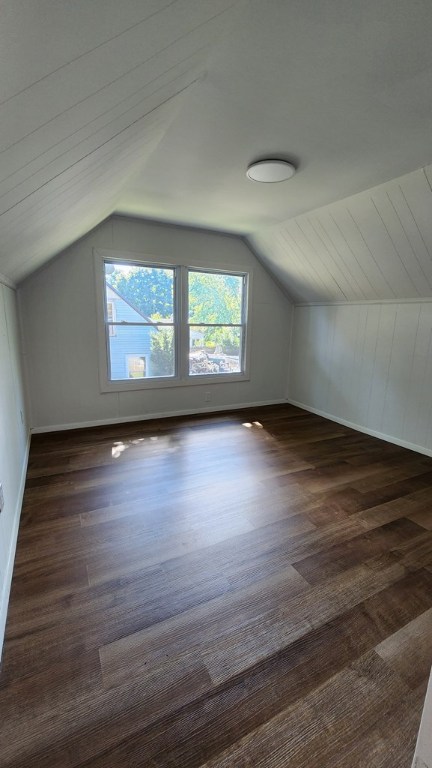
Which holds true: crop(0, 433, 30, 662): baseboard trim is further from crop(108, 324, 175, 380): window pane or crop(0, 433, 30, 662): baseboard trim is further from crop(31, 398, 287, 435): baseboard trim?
crop(108, 324, 175, 380): window pane

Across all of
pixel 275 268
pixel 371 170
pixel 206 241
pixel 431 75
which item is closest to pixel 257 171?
pixel 371 170

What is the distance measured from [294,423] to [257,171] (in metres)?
2.87

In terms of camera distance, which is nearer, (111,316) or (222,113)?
(222,113)

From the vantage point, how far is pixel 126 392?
392 cm

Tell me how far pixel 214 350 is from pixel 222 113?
288 cm

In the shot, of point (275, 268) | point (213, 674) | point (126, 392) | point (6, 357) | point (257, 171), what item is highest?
point (257, 171)

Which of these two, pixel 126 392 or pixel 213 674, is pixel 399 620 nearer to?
pixel 213 674

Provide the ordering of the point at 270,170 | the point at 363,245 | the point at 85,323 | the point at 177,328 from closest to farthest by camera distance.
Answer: the point at 270,170, the point at 363,245, the point at 85,323, the point at 177,328

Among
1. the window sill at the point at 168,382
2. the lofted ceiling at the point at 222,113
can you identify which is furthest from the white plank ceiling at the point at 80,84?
the window sill at the point at 168,382

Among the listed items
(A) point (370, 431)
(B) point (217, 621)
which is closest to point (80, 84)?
(B) point (217, 621)

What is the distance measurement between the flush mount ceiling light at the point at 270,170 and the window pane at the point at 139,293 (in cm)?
181

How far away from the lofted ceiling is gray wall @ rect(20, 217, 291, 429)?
25.9 inches

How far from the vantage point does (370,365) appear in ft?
12.2

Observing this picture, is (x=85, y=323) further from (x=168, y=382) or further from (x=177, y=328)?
(x=168, y=382)
